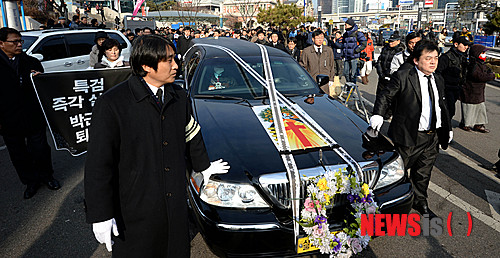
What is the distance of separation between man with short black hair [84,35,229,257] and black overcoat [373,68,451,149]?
2.41 metres

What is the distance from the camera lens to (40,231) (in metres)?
3.59

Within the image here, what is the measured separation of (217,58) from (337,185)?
2.83 m

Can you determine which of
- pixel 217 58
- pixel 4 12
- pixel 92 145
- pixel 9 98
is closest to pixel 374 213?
pixel 92 145

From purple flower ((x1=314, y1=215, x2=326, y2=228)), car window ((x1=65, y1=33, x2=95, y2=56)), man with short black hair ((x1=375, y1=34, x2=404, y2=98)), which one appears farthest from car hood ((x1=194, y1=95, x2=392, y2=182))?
car window ((x1=65, y1=33, x2=95, y2=56))

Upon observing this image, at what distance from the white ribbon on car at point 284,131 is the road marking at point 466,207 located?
201 centimetres

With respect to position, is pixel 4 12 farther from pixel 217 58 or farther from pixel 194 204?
pixel 194 204

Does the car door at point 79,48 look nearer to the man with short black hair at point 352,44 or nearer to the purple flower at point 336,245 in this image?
the man with short black hair at point 352,44

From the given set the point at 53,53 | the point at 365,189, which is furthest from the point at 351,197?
the point at 53,53

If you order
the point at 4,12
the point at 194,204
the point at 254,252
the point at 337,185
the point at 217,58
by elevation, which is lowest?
the point at 254,252

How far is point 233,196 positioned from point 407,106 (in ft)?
6.73

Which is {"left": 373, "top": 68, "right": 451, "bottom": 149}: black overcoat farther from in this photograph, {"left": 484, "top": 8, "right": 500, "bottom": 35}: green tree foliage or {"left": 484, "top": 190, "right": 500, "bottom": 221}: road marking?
{"left": 484, "top": 8, "right": 500, "bottom": 35}: green tree foliage

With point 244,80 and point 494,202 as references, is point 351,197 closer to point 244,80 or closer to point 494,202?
point 244,80

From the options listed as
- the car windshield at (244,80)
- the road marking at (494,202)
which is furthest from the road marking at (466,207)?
the car windshield at (244,80)

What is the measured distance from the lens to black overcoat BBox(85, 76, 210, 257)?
183cm
